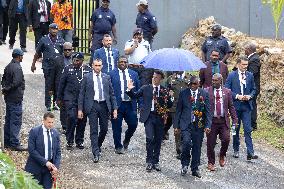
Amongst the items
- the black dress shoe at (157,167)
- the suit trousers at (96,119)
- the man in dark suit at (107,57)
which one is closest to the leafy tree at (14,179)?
the black dress shoe at (157,167)

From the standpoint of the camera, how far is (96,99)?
12.8 meters

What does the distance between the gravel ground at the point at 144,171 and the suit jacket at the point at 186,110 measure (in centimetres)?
84

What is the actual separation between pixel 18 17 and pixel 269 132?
7.78 metres

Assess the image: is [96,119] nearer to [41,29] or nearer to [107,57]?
[107,57]

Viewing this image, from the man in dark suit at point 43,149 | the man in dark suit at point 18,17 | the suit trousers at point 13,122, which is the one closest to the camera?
the man in dark suit at point 43,149

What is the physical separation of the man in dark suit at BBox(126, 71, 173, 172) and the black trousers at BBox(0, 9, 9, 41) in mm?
9179

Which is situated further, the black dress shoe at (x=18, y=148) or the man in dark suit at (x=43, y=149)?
the black dress shoe at (x=18, y=148)

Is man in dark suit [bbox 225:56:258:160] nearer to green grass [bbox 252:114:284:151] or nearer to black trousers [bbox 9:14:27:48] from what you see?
green grass [bbox 252:114:284:151]

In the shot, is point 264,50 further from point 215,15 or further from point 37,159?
point 37,159

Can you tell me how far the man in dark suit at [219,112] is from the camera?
12531mm

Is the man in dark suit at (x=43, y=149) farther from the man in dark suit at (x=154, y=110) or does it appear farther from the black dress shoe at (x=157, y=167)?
the black dress shoe at (x=157, y=167)

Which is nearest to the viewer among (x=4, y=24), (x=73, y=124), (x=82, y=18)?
(x=73, y=124)

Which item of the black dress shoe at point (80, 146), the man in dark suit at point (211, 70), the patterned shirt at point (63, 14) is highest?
the patterned shirt at point (63, 14)

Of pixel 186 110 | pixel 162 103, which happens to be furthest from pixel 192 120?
pixel 162 103
